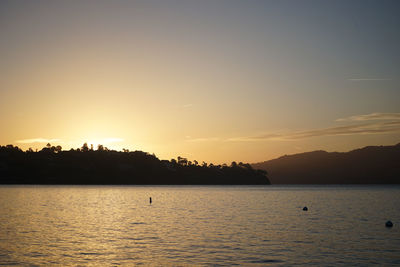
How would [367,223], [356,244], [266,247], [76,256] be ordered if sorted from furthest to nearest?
Answer: 1. [367,223]
2. [356,244]
3. [266,247]
4. [76,256]

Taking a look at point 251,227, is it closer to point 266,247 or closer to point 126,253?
point 266,247

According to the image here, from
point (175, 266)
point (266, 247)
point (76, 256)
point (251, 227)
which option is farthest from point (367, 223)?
point (76, 256)

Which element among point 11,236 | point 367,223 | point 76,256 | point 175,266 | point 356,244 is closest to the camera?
point 175,266

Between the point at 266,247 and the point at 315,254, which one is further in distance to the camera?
the point at 266,247

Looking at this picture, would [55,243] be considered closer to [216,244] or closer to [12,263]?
[12,263]

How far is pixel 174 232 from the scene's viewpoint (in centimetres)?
5422

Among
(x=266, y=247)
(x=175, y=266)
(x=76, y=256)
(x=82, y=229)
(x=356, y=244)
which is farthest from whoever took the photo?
(x=82, y=229)

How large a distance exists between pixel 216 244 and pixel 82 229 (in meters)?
24.6

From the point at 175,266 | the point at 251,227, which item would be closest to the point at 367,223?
the point at 251,227

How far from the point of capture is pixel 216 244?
43.6 meters

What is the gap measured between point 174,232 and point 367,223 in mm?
36434

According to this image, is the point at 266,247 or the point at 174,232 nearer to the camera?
the point at 266,247

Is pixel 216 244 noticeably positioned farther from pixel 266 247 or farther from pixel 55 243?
pixel 55 243

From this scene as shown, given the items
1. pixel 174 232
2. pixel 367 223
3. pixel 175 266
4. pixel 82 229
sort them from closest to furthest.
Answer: pixel 175 266, pixel 174 232, pixel 82 229, pixel 367 223
